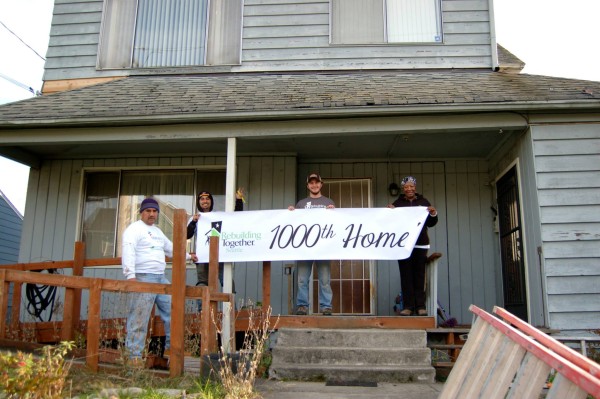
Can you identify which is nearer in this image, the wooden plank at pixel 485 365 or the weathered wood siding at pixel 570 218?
the wooden plank at pixel 485 365

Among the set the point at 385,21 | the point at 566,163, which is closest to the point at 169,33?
the point at 385,21

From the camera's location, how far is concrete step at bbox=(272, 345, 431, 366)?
190 inches

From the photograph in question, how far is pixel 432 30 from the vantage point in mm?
7820

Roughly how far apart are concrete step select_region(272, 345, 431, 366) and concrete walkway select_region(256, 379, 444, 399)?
1.03 ft

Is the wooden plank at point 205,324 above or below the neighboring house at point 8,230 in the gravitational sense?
below

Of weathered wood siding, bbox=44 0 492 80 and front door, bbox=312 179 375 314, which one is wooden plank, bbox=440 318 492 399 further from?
weathered wood siding, bbox=44 0 492 80

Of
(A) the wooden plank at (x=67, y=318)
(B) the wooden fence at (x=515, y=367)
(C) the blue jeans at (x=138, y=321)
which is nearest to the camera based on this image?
(B) the wooden fence at (x=515, y=367)

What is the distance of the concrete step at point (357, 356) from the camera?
482 cm

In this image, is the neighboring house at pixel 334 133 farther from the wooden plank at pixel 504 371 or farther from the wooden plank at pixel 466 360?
the wooden plank at pixel 504 371

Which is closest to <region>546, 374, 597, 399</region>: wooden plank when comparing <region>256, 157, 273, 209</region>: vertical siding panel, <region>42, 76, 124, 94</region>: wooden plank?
<region>256, 157, 273, 209</region>: vertical siding panel

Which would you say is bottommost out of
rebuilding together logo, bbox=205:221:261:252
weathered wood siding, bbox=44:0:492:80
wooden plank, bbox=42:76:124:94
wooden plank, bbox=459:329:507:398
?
wooden plank, bbox=459:329:507:398

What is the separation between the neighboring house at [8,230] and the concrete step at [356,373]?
13.0 meters

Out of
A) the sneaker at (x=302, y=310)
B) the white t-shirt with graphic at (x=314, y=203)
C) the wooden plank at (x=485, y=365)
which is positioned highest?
the white t-shirt with graphic at (x=314, y=203)

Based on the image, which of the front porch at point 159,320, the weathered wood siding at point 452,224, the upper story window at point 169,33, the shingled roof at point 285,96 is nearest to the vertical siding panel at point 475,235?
the weathered wood siding at point 452,224
